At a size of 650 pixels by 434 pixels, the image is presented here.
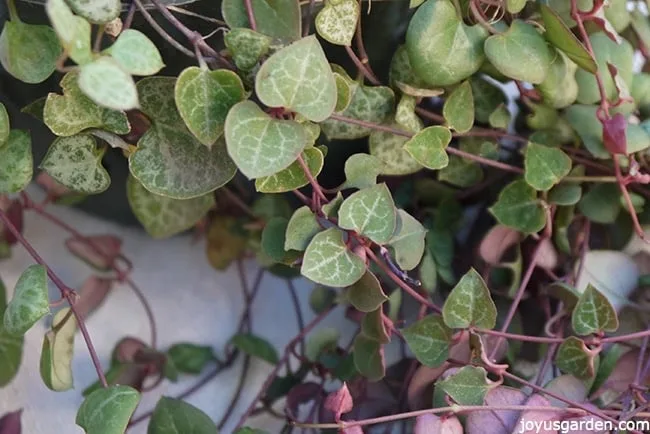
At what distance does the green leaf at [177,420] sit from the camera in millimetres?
514

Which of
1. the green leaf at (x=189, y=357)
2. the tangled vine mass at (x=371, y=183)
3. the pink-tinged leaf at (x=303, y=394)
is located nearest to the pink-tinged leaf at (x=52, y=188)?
the tangled vine mass at (x=371, y=183)

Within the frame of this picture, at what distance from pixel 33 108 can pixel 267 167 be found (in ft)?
0.59

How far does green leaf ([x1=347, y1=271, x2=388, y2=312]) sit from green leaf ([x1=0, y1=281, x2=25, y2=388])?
0.29m

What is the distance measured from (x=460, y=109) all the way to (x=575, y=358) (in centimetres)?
19

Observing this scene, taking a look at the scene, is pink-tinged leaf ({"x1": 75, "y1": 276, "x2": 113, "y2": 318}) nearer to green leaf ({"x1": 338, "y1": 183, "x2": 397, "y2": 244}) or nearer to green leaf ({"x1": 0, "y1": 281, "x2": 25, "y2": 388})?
green leaf ({"x1": 0, "y1": 281, "x2": 25, "y2": 388})

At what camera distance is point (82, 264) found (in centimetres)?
74

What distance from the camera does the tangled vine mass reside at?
41 cm

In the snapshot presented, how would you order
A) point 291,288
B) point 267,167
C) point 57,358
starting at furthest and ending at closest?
point 291,288, point 57,358, point 267,167

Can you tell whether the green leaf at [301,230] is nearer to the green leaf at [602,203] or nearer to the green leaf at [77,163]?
the green leaf at [77,163]

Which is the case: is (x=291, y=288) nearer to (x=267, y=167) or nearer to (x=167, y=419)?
(x=167, y=419)

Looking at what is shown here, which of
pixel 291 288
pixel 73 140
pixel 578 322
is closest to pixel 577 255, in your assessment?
pixel 578 322

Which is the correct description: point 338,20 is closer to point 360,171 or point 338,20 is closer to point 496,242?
point 360,171

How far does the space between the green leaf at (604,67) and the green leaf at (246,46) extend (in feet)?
0.85

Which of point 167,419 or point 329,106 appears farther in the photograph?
point 167,419
